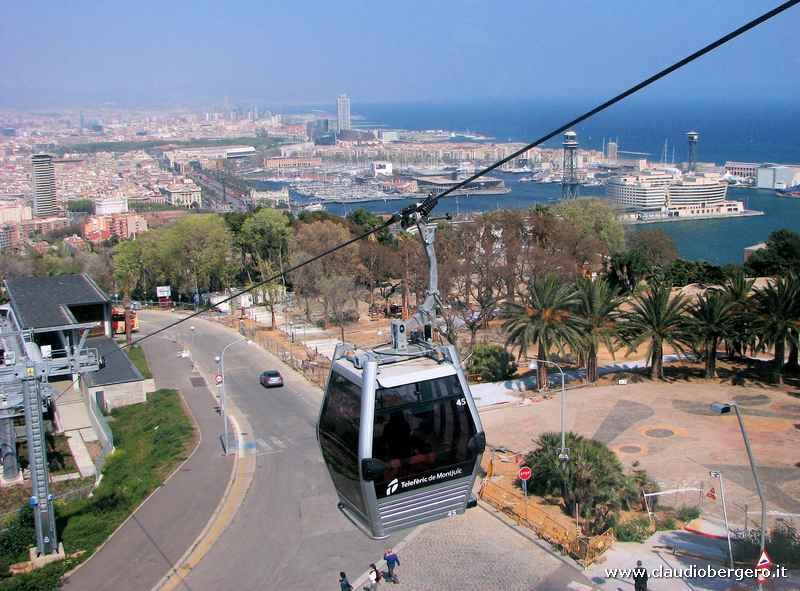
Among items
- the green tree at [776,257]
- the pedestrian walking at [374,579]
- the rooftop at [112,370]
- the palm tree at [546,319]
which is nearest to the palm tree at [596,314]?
the palm tree at [546,319]

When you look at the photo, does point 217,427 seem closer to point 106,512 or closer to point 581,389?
point 106,512

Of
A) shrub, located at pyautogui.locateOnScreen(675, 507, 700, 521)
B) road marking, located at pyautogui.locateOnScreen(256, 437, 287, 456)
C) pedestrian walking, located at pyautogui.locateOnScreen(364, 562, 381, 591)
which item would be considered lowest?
road marking, located at pyautogui.locateOnScreen(256, 437, 287, 456)

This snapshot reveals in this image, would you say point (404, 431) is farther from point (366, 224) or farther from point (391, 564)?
point (366, 224)

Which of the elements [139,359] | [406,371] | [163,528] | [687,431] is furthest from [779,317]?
[139,359]

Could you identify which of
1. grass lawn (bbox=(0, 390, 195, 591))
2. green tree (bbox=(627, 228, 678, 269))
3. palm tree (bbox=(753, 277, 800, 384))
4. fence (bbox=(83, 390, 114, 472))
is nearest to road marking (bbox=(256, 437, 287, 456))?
grass lawn (bbox=(0, 390, 195, 591))

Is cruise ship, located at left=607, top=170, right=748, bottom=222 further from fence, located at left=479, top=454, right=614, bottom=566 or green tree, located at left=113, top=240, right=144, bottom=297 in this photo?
fence, located at left=479, top=454, right=614, bottom=566

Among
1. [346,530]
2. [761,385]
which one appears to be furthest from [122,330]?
[761,385]
